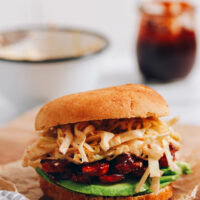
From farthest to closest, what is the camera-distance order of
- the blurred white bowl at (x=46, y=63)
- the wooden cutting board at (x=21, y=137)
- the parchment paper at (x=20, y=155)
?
the blurred white bowl at (x=46, y=63) < the wooden cutting board at (x=21, y=137) < the parchment paper at (x=20, y=155)

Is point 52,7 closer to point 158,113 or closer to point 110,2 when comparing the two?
point 110,2

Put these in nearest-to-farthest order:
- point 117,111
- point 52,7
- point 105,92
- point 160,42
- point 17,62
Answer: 1. point 117,111
2. point 105,92
3. point 17,62
4. point 160,42
5. point 52,7

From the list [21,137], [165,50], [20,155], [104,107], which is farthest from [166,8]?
[104,107]

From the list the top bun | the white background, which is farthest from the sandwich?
the white background

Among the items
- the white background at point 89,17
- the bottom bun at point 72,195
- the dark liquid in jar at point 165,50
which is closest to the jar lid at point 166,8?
the dark liquid in jar at point 165,50

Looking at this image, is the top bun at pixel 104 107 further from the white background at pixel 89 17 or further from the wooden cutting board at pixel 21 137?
the white background at pixel 89 17

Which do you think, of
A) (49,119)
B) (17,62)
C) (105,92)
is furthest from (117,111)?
(17,62)

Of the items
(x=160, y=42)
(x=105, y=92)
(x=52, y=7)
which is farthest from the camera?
(x=52, y=7)

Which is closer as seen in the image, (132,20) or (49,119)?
(49,119)

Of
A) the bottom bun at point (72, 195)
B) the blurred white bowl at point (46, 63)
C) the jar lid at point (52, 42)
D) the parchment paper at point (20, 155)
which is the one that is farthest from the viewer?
the jar lid at point (52, 42)
